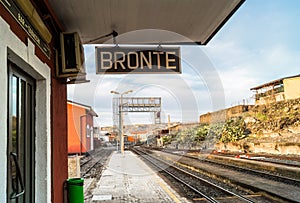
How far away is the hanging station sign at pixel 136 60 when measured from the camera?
3992 mm

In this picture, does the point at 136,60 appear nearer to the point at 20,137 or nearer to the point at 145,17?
the point at 145,17

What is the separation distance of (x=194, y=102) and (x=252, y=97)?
26134mm

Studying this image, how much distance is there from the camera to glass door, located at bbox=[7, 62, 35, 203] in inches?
93.5

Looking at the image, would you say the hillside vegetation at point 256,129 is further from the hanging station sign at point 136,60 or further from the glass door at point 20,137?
the glass door at point 20,137

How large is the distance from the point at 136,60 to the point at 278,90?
91.5 feet

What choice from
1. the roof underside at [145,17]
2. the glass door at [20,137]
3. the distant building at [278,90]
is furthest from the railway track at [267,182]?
the distant building at [278,90]

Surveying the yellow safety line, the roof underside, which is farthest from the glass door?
the yellow safety line

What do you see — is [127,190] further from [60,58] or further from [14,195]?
[14,195]

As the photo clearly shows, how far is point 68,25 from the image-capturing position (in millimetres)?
4109

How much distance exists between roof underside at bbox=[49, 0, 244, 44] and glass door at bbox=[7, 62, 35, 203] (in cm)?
100

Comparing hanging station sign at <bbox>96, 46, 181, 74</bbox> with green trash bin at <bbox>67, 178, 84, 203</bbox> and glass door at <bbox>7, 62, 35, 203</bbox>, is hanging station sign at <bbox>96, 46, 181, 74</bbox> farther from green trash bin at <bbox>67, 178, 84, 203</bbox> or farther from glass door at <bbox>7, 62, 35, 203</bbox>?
green trash bin at <bbox>67, 178, 84, 203</bbox>

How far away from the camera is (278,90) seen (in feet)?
96.6

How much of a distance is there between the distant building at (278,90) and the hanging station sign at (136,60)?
2376 centimetres

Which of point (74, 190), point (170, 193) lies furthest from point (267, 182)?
point (74, 190)
